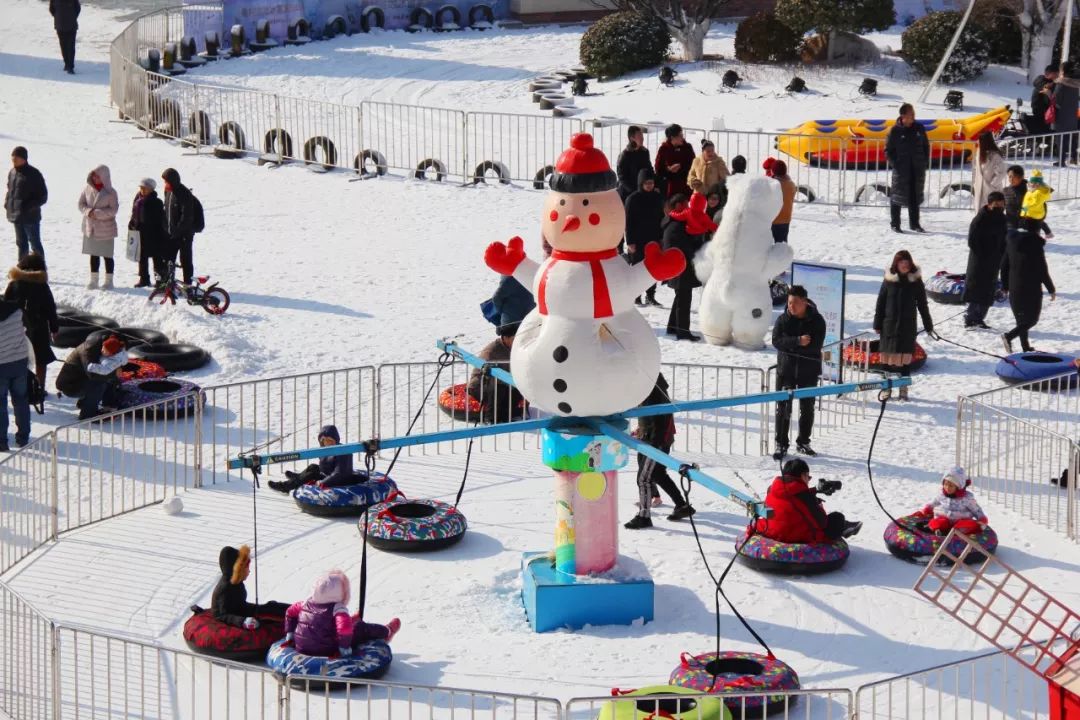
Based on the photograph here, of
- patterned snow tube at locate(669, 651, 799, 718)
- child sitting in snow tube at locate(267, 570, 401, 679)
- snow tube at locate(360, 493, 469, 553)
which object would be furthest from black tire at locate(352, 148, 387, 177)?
patterned snow tube at locate(669, 651, 799, 718)

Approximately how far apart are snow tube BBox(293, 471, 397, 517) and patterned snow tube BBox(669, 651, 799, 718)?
411 cm

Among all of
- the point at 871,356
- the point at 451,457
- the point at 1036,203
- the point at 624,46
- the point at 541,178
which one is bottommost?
the point at 451,457

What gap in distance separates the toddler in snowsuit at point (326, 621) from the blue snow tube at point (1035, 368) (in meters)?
8.89

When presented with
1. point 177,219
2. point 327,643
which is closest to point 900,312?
point 177,219

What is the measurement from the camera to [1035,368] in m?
19.2

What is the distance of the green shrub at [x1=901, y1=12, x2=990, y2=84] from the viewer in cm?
3275

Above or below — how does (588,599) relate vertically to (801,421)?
below

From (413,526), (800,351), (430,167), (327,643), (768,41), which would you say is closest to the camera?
(327,643)

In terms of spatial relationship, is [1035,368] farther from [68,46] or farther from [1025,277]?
[68,46]

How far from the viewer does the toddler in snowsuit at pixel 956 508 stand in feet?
49.3

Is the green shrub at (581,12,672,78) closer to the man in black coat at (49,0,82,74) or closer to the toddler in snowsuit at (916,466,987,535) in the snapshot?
the man in black coat at (49,0,82,74)

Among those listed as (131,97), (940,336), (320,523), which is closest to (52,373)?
(320,523)

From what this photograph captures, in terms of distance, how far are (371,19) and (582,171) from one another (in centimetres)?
2799

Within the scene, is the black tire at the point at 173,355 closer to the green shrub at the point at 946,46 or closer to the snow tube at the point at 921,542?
the snow tube at the point at 921,542
